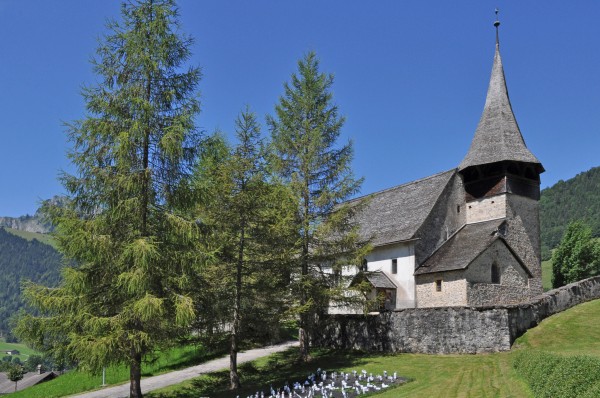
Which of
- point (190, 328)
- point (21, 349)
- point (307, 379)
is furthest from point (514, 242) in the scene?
point (21, 349)

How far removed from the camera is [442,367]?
2322 centimetres

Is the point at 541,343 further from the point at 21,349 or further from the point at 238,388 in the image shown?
the point at 21,349

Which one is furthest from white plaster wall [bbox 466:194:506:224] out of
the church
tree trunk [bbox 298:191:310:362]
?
tree trunk [bbox 298:191:310:362]

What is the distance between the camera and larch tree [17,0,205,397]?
59.3 ft

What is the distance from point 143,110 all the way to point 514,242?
83.2 feet

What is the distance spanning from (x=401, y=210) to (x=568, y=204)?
10489 centimetres

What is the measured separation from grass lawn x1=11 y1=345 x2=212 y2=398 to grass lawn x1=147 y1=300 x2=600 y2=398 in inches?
198

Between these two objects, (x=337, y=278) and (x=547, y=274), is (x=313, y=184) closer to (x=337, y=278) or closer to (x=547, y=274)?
(x=337, y=278)

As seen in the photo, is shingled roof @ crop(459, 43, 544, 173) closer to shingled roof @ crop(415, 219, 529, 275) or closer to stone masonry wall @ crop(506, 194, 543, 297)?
stone masonry wall @ crop(506, 194, 543, 297)

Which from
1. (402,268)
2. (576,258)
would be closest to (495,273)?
(402,268)

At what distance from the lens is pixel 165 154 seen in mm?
19891

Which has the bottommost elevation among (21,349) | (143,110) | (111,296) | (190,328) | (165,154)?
(21,349)

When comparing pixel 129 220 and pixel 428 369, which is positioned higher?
pixel 129 220

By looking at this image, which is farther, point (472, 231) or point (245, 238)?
point (472, 231)
